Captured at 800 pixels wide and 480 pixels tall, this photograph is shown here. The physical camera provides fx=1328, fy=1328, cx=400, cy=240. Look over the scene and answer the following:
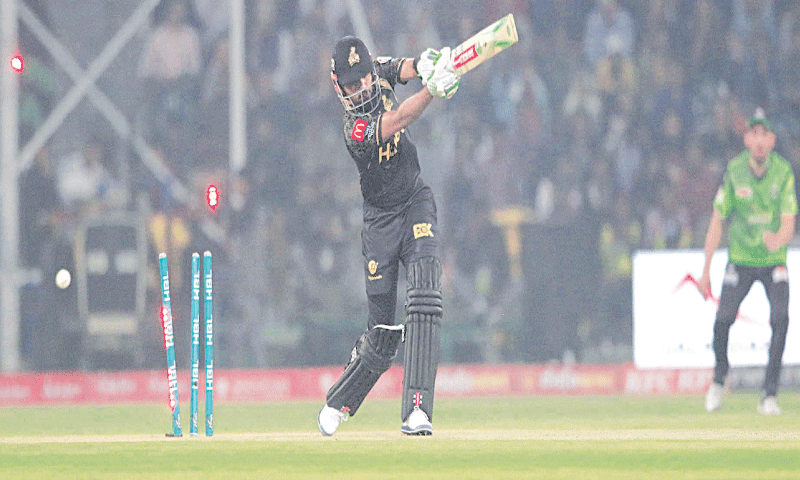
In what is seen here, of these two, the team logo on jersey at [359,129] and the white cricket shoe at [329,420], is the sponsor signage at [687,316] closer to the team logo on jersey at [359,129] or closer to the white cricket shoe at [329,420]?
the white cricket shoe at [329,420]

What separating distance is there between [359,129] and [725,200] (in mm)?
4142

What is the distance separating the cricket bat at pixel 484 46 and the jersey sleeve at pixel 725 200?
12.9ft

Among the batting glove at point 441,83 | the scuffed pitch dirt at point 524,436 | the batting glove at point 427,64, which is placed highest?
the batting glove at point 427,64

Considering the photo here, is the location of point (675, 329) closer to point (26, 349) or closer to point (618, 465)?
point (26, 349)

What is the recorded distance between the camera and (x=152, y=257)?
13.6 meters

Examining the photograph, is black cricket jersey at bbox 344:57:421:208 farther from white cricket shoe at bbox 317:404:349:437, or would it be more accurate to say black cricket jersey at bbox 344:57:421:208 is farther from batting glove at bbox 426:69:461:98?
white cricket shoe at bbox 317:404:349:437

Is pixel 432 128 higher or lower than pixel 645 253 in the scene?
higher

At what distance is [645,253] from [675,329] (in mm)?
855

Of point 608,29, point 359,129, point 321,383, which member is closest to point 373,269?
point 359,129

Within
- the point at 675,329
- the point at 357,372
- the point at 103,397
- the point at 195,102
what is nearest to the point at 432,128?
the point at 195,102

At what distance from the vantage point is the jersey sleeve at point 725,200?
983 centimetres

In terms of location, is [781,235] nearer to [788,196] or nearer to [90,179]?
[788,196]

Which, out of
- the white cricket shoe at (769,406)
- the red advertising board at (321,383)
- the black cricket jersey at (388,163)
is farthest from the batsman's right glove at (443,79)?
the red advertising board at (321,383)

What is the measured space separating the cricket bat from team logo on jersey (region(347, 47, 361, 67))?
1.90 feet
